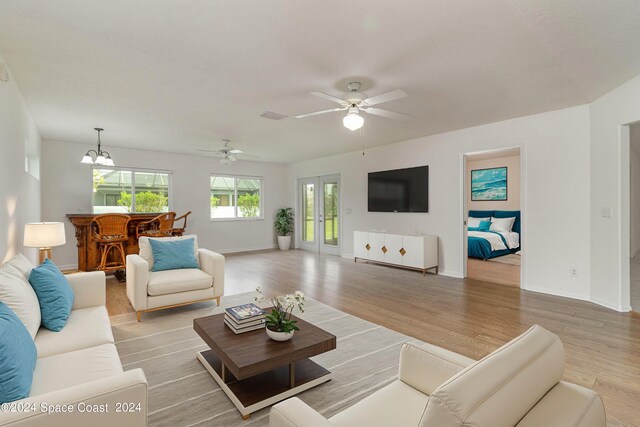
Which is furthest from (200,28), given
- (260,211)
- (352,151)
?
(260,211)

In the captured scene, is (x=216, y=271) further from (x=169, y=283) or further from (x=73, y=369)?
(x=73, y=369)

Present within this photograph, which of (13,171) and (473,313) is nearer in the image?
(13,171)

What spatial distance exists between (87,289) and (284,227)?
6351 millimetres

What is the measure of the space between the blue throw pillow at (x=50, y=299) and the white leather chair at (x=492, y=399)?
6.16 feet

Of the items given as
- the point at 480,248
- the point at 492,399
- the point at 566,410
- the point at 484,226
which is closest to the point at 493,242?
the point at 480,248

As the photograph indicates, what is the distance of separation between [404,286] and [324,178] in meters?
4.04

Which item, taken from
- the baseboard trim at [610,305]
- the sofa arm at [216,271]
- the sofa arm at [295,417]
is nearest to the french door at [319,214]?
the sofa arm at [216,271]

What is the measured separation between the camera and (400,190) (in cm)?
637

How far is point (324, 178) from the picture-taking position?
824 cm

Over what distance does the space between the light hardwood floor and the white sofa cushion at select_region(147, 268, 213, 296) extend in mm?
678

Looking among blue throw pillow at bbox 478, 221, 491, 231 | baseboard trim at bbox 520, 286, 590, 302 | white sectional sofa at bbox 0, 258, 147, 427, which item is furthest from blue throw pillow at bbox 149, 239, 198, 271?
blue throw pillow at bbox 478, 221, 491, 231

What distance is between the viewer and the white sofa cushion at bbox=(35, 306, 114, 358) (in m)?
1.91

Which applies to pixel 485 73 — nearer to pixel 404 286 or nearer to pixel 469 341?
pixel 469 341

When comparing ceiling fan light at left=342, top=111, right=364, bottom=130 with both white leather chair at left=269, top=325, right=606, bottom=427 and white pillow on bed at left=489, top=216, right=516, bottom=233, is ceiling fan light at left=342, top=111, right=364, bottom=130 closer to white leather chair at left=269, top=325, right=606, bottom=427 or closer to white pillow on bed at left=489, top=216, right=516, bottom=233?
white leather chair at left=269, top=325, right=606, bottom=427
